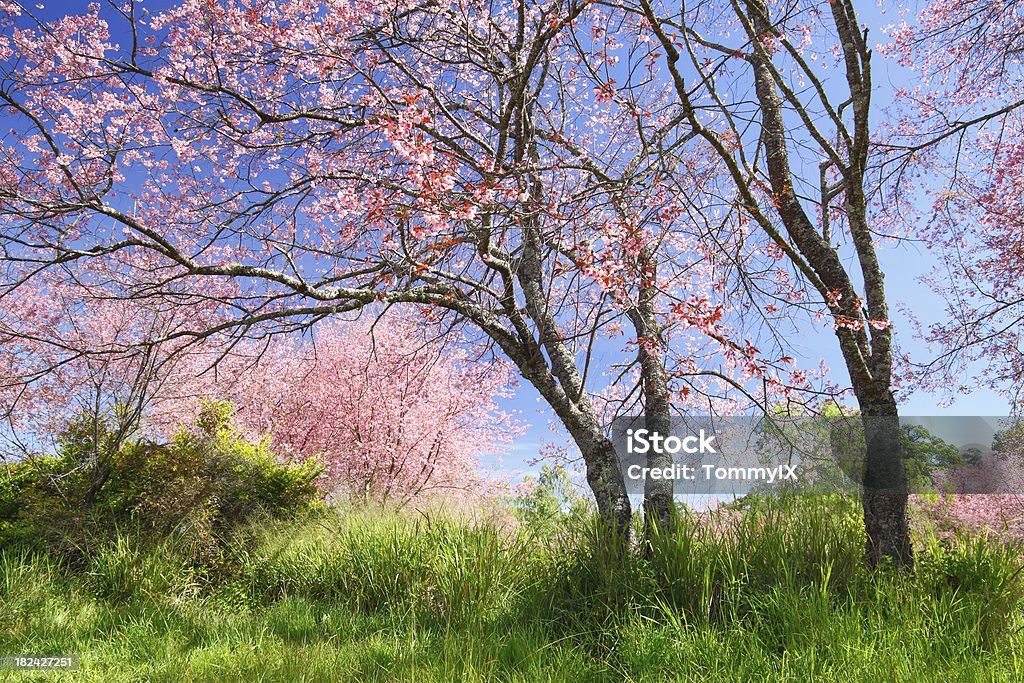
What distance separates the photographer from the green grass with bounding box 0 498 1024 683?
3053 mm

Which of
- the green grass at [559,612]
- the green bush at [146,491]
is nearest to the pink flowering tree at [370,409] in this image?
the green bush at [146,491]

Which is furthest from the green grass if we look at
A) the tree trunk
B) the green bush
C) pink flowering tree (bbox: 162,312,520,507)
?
pink flowering tree (bbox: 162,312,520,507)

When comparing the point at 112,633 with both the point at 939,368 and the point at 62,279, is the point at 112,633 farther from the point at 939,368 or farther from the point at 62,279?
the point at 939,368

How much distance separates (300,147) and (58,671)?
16.1 feet

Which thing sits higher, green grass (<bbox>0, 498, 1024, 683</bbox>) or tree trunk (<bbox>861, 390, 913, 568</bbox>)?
tree trunk (<bbox>861, 390, 913, 568</bbox>)

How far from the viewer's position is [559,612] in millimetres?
3947

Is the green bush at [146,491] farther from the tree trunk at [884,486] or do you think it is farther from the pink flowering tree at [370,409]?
the tree trunk at [884,486]

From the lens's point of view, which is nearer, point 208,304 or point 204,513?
point 204,513

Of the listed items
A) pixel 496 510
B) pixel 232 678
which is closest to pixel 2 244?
pixel 232 678

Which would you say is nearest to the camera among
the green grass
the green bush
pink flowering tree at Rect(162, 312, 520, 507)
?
the green grass

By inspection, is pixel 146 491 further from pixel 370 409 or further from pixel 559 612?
pixel 559 612

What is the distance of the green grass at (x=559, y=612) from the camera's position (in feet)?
10.0

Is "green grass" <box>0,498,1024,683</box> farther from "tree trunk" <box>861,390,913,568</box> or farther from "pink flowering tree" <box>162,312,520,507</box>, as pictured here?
"pink flowering tree" <box>162,312,520,507</box>

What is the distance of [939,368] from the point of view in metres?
6.87
